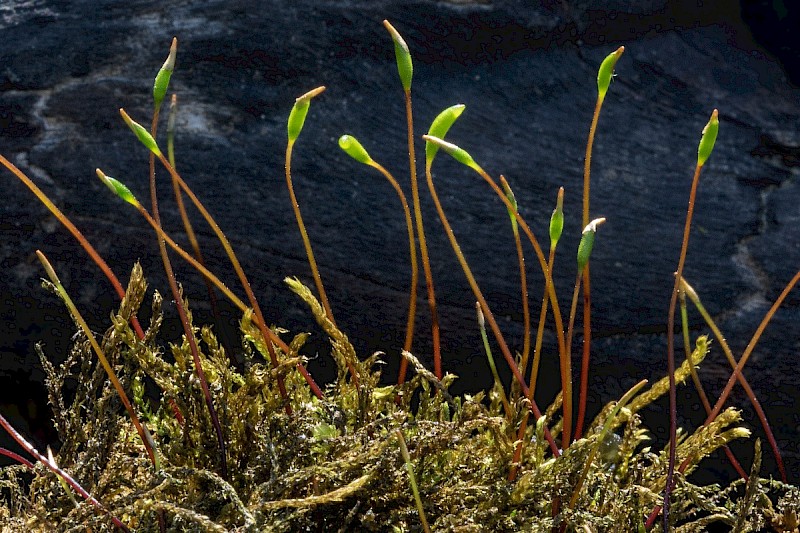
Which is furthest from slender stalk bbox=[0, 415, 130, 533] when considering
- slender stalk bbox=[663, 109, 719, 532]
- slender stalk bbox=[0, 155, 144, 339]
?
slender stalk bbox=[663, 109, 719, 532]

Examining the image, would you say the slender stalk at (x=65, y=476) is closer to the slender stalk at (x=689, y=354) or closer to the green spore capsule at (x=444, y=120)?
the green spore capsule at (x=444, y=120)

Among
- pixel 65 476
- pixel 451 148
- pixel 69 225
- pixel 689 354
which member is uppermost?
pixel 451 148

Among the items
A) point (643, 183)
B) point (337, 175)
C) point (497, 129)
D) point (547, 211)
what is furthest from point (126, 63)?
point (643, 183)

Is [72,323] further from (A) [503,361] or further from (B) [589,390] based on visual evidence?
(B) [589,390]

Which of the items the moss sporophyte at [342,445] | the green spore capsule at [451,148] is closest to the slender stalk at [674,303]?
the moss sporophyte at [342,445]

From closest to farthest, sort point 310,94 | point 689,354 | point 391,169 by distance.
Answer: point 310,94 → point 689,354 → point 391,169

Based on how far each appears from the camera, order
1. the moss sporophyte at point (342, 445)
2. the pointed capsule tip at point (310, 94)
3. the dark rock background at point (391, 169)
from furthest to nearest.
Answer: the dark rock background at point (391, 169) → the moss sporophyte at point (342, 445) → the pointed capsule tip at point (310, 94)

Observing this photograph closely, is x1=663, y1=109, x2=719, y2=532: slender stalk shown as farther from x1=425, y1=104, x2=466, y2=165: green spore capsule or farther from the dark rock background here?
the dark rock background

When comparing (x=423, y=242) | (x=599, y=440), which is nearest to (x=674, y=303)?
(x=599, y=440)

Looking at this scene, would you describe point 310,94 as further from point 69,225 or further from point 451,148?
point 69,225
